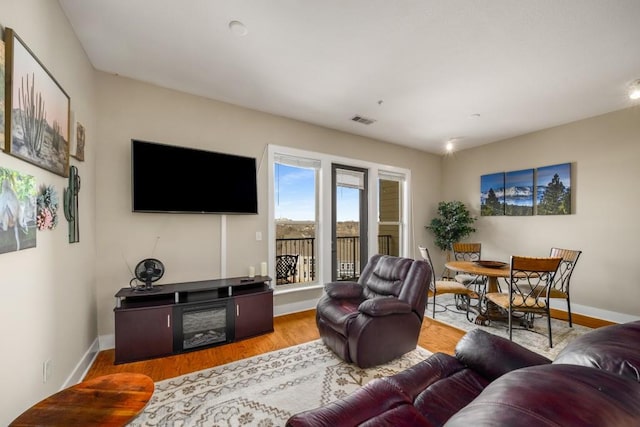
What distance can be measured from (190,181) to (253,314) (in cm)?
174

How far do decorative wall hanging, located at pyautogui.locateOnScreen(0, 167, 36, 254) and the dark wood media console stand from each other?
1259 mm

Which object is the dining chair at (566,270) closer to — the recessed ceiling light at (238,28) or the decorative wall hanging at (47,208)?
the recessed ceiling light at (238,28)

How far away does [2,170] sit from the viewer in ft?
4.10

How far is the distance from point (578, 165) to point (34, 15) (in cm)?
615

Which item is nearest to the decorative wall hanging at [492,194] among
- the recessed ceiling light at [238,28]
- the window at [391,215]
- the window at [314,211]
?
the window at [391,215]

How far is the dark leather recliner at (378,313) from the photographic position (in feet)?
7.41

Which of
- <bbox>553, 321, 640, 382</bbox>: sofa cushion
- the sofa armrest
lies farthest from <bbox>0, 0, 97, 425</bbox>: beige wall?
<bbox>553, 321, 640, 382</bbox>: sofa cushion

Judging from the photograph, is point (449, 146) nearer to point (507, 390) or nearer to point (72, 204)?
point (507, 390)

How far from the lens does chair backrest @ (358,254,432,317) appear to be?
8.29 ft

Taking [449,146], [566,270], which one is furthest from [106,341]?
[449,146]

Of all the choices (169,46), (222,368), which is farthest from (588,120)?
(222,368)

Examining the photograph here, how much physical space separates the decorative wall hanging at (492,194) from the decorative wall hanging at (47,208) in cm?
596

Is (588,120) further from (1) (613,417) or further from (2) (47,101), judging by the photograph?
(2) (47,101)

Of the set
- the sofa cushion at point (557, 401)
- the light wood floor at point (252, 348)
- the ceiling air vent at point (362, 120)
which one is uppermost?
the ceiling air vent at point (362, 120)
